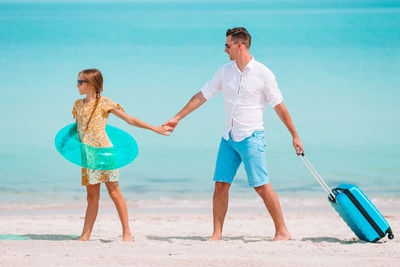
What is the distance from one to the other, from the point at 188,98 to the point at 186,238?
36.9 feet

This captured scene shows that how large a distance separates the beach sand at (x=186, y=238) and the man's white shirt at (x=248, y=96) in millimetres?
843

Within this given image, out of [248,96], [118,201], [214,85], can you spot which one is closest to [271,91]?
[248,96]

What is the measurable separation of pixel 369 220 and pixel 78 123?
86.7 inches

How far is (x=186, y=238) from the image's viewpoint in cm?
516

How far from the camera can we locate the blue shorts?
179 inches

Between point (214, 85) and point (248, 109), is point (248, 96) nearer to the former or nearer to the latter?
point (248, 109)

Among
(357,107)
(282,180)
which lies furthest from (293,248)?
(357,107)

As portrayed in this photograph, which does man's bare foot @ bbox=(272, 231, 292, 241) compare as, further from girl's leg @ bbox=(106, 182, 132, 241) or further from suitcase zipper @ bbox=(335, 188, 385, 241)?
girl's leg @ bbox=(106, 182, 132, 241)

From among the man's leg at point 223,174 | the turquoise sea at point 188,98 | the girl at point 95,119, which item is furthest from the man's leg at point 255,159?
the turquoise sea at point 188,98

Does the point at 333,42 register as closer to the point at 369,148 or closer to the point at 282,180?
the point at 369,148

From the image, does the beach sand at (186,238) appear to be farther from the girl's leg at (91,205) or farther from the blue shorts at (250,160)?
the blue shorts at (250,160)

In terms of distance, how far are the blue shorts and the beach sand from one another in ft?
1.53

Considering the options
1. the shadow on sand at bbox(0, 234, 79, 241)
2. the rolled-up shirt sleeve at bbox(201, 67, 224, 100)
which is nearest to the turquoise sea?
the shadow on sand at bbox(0, 234, 79, 241)

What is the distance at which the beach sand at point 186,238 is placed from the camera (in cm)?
383
